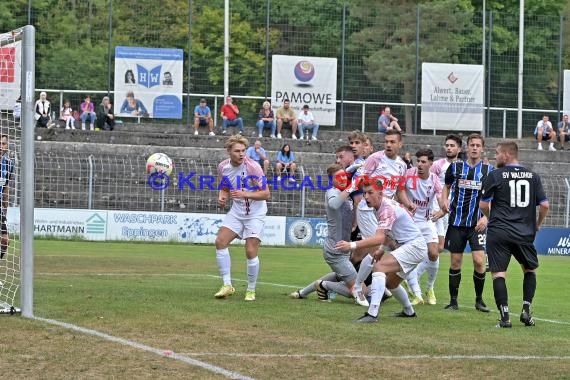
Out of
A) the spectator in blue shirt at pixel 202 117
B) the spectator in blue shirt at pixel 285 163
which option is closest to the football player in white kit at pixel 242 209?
the spectator in blue shirt at pixel 285 163

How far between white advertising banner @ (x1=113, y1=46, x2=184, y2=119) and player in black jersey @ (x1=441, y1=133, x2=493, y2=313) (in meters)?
25.6

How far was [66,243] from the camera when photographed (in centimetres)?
2941

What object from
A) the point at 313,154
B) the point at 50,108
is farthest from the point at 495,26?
the point at 50,108

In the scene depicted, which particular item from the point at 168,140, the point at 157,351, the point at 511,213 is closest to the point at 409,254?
the point at 511,213

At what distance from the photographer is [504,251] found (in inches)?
488

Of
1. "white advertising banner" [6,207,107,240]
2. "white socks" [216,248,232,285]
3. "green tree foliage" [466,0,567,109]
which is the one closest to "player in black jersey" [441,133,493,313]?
"white socks" [216,248,232,285]

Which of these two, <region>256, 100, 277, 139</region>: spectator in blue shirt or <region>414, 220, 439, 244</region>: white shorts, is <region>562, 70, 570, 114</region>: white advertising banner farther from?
<region>414, 220, 439, 244</region>: white shorts

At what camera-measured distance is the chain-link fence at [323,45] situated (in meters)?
40.6

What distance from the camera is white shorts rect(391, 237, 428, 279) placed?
493 inches

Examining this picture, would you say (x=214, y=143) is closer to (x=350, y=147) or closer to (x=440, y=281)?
(x=440, y=281)

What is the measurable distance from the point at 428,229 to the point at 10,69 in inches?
236

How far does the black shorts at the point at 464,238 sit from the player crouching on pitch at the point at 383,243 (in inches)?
76.9

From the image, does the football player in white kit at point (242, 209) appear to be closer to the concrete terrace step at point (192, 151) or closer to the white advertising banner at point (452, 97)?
the concrete terrace step at point (192, 151)

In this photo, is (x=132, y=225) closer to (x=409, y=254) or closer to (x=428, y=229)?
(x=428, y=229)
